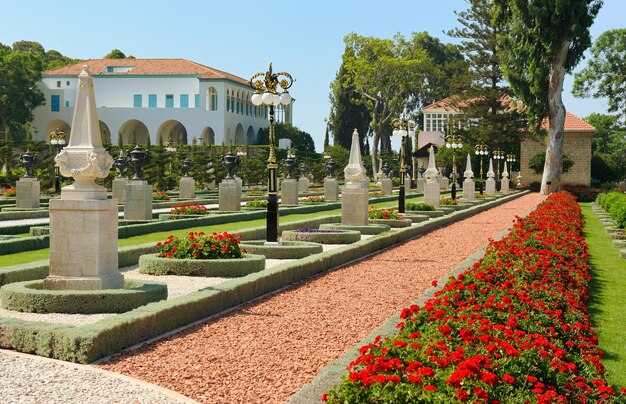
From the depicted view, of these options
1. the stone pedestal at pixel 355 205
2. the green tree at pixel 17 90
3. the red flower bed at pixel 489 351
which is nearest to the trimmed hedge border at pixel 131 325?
the red flower bed at pixel 489 351

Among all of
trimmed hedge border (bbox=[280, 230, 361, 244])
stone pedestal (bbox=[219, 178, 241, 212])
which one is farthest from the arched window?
trimmed hedge border (bbox=[280, 230, 361, 244])

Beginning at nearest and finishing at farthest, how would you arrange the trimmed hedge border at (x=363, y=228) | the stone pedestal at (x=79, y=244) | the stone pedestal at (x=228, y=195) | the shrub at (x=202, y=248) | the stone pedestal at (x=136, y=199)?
the stone pedestal at (x=79, y=244)
the shrub at (x=202, y=248)
the trimmed hedge border at (x=363, y=228)
the stone pedestal at (x=136, y=199)
the stone pedestal at (x=228, y=195)

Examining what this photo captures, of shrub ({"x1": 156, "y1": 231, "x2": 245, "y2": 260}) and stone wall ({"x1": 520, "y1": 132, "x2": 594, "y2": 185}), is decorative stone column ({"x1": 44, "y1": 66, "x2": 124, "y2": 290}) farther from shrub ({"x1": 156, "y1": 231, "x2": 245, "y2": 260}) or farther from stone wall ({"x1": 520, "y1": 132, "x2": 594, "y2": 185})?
stone wall ({"x1": 520, "y1": 132, "x2": 594, "y2": 185})

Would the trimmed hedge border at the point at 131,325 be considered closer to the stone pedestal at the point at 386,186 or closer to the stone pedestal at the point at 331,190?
the stone pedestal at the point at 331,190

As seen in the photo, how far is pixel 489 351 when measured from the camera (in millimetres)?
5320

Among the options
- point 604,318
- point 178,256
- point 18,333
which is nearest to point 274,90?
point 178,256

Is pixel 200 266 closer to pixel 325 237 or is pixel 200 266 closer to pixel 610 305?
pixel 610 305

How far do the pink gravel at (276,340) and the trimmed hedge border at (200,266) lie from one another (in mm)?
1087

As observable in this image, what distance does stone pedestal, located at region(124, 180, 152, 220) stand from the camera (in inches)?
933

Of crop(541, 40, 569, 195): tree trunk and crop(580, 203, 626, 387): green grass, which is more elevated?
crop(541, 40, 569, 195): tree trunk

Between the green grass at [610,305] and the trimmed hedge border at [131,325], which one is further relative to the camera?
the green grass at [610,305]

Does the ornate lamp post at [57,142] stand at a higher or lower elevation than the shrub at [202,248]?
higher

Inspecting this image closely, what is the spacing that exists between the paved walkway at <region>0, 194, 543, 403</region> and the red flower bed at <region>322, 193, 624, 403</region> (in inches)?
41.6

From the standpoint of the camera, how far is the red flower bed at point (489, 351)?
4.54 meters
